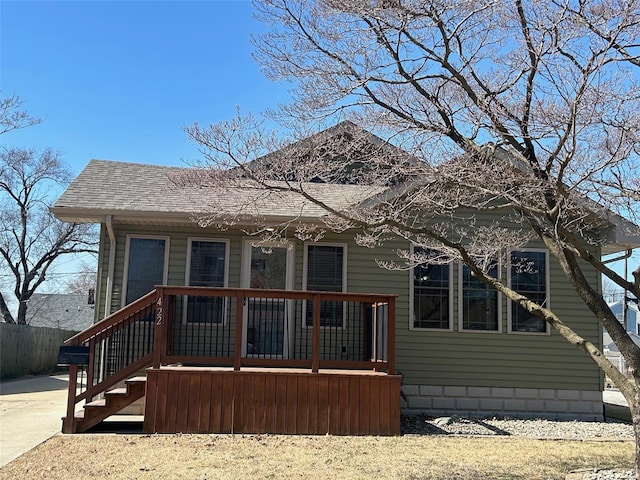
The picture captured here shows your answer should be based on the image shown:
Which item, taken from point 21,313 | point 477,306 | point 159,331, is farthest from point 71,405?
point 21,313

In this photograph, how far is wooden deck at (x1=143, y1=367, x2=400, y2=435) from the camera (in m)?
7.71

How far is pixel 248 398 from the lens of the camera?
309 inches

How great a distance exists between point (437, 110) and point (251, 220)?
3711 millimetres

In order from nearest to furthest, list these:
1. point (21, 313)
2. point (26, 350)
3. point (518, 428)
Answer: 1. point (518, 428)
2. point (26, 350)
3. point (21, 313)

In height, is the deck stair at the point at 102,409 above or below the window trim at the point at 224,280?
below

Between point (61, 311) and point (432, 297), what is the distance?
3599 cm

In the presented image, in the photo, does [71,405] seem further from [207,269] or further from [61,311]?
[61,311]

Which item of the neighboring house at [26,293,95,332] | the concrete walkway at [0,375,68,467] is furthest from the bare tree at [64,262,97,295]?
the concrete walkway at [0,375,68,467]

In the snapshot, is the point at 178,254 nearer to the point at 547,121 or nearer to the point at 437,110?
the point at 437,110

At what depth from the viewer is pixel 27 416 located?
30.1 ft

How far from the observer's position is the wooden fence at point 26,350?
18.2 m

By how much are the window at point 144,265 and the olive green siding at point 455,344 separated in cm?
15

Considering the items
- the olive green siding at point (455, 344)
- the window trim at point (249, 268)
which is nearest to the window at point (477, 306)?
the olive green siding at point (455, 344)

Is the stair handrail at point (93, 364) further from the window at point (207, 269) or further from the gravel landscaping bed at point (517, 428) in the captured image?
the gravel landscaping bed at point (517, 428)
